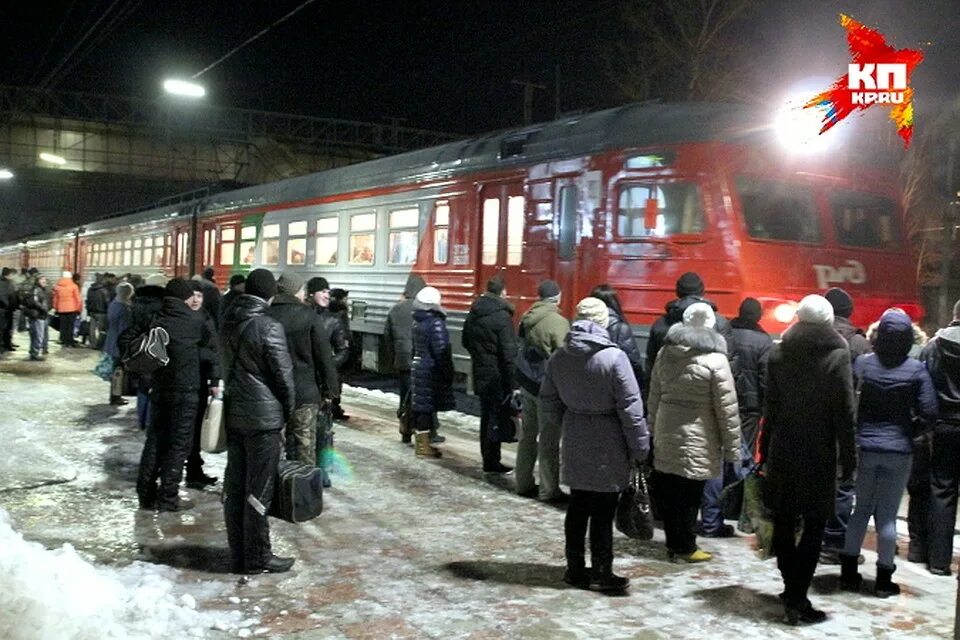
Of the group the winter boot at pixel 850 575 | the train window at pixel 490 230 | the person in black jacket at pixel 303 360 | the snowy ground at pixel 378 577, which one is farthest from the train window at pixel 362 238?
the winter boot at pixel 850 575

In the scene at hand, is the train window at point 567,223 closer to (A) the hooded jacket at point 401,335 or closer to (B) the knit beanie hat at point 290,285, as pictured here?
(A) the hooded jacket at point 401,335

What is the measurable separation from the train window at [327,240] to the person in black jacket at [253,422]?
32.9 feet

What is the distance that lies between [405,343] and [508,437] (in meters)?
2.52

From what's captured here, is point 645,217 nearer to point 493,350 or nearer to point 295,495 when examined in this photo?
point 493,350

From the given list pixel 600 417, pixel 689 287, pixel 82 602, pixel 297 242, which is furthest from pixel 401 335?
pixel 297 242

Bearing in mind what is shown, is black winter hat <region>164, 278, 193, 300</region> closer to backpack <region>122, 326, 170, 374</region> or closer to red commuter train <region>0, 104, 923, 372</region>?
backpack <region>122, 326, 170, 374</region>

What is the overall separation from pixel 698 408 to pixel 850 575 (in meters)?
1.31

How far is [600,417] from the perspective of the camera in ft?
17.6

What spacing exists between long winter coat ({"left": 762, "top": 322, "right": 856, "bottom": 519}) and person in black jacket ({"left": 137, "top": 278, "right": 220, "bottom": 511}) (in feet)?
13.8

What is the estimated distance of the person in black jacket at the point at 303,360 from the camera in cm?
681

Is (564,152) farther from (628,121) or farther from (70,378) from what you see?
(70,378)

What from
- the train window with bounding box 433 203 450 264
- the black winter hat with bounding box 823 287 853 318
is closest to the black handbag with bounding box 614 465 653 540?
the black winter hat with bounding box 823 287 853 318

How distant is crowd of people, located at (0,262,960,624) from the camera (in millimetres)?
5027

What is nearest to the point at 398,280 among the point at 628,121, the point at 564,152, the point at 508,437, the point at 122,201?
the point at 564,152
